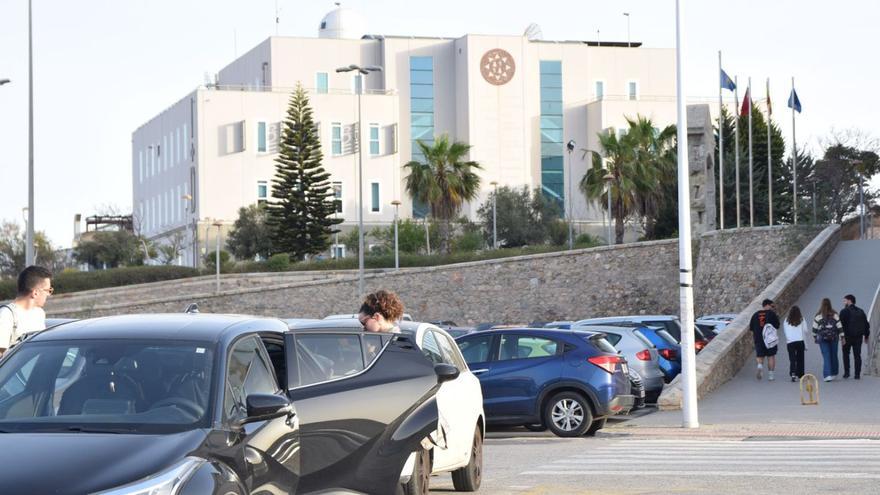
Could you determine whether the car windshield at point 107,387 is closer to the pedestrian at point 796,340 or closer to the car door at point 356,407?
the car door at point 356,407

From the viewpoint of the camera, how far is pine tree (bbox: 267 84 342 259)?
2958 inches

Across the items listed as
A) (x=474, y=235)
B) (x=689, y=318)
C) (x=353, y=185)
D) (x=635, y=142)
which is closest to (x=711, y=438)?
(x=689, y=318)

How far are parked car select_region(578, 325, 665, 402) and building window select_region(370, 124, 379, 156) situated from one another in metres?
66.3

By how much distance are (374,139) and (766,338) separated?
6275 centimetres

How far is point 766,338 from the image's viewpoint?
2828 cm

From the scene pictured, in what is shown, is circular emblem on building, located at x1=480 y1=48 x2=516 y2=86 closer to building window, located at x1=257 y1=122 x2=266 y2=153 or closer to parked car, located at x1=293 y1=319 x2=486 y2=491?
building window, located at x1=257 y1=122 x2=266 y2=153

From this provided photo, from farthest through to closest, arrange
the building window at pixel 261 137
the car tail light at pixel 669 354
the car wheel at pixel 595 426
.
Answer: the building window at pixel 261 137, the car tail light at pixel 669 354, the car wheel at pixel 595 426

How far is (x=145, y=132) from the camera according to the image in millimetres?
101125

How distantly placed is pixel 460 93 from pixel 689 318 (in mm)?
72638

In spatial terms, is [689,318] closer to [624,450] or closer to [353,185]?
[624,450]

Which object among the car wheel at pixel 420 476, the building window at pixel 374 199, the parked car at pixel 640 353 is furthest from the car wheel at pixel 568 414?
the building window at pixel 374 199

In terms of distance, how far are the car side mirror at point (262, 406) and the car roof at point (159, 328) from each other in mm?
516

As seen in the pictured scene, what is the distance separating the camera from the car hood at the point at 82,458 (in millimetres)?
6254

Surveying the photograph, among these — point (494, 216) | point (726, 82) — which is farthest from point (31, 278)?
point (494, 216)
